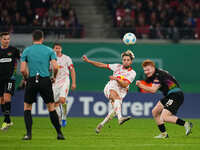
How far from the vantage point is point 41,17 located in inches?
990

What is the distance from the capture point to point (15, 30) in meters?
23.4

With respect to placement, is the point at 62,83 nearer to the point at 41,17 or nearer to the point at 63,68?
the point at 63,68

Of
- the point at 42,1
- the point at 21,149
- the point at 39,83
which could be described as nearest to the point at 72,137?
the point at 39,83

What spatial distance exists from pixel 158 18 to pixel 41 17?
5.64 metres

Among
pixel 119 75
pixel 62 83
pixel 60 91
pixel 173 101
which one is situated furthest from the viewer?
pixel 62 83

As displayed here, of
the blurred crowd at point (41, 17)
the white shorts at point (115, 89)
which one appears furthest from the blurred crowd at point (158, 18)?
the white shorts at point (115, 89)

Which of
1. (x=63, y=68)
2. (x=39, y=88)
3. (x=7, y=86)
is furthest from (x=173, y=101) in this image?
(x=63, y=68)

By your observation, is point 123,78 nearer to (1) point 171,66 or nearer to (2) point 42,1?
(1) point 171,66

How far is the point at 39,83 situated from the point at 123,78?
327 cm

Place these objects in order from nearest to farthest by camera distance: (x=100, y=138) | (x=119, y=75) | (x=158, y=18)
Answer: (x=100, y=138) → (x=119, y=75) → (x=158, y=18)

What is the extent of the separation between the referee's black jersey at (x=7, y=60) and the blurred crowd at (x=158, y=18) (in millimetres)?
10464

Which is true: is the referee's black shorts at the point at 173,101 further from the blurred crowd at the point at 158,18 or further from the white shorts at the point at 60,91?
the blurred crowd at the point at 158,18

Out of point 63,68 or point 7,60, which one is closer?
point 7,60

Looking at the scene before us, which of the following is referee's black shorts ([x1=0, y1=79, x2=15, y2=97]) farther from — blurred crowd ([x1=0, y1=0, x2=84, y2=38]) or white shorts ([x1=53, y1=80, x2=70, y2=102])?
blurred crowd ([x1=0, y1=0, x2=84, y2=38])
